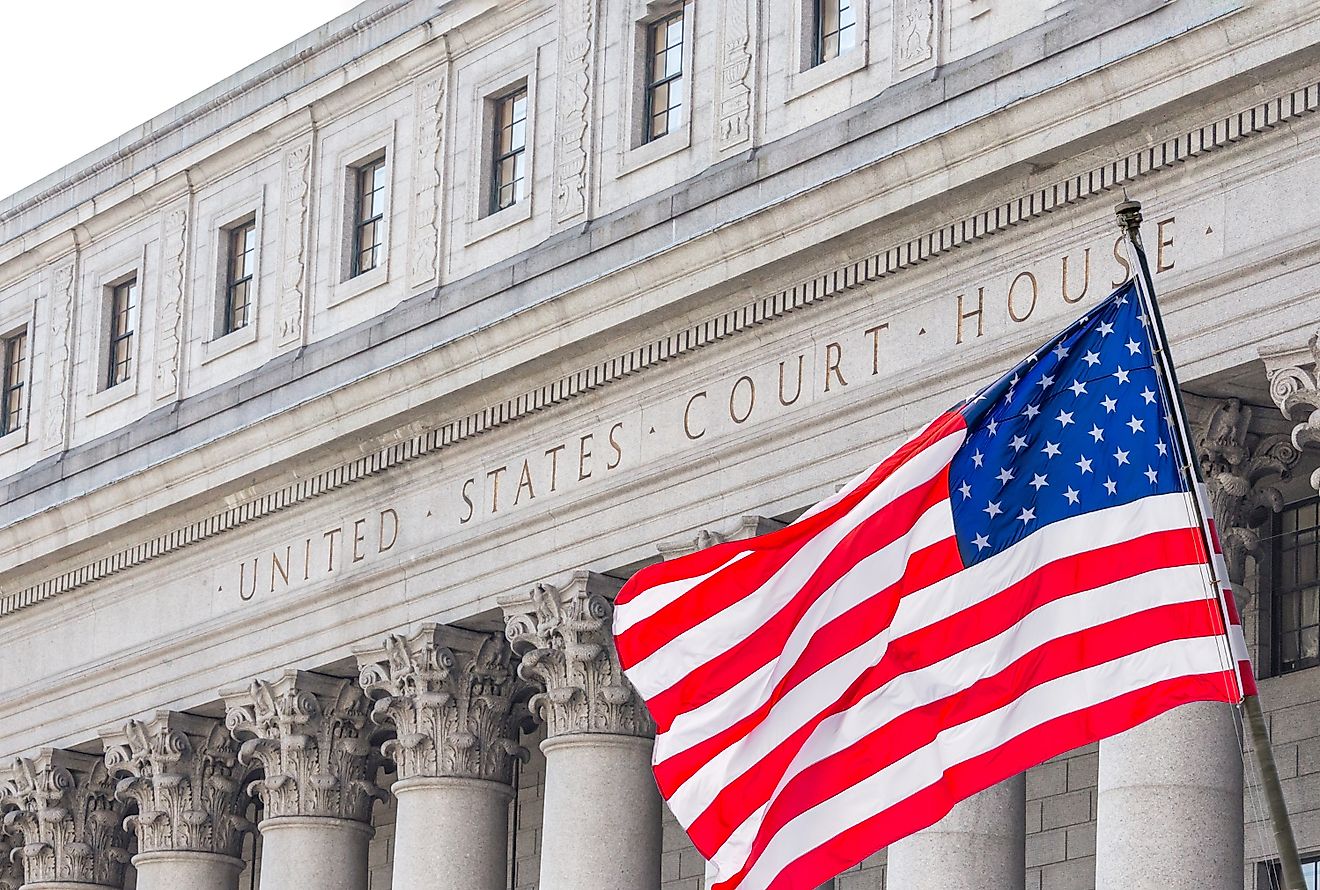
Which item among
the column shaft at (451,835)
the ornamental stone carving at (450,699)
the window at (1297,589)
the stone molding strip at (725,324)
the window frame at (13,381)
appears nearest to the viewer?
the stone molding strip at (725,324)

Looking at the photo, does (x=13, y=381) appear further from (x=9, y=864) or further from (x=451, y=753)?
(x=451, y=753)

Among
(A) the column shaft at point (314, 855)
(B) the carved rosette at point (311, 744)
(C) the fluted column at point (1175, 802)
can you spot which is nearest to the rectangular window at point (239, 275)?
(B) the carved rosette at point (311, 744)

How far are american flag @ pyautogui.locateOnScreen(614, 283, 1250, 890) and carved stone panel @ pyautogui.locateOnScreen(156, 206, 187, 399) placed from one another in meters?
28.5

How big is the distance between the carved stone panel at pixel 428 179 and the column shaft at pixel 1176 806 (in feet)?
58.1

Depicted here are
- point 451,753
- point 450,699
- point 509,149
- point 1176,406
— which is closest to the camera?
point 1176,406

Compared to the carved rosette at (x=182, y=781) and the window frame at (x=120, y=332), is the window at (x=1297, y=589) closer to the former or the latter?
the carved rosette at (x=182, y=781)

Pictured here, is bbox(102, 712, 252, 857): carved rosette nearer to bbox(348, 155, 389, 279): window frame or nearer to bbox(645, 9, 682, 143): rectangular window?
bbox(348, 155, 389, 279): window frame

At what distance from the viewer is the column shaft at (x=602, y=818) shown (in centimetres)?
4503

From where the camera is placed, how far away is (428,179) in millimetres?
51438

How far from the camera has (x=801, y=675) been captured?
91.6 ft

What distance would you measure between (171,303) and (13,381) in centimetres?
637

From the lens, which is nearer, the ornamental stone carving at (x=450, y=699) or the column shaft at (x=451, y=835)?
the column shaft at (x=451, y=835)

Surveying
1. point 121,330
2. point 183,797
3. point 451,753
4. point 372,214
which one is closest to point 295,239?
point 372,214

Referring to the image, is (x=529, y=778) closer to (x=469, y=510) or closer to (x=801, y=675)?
(x=469, y=510)
